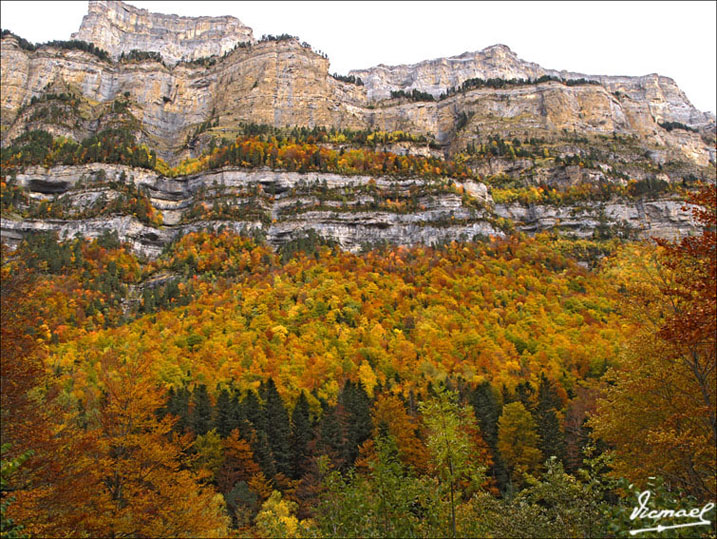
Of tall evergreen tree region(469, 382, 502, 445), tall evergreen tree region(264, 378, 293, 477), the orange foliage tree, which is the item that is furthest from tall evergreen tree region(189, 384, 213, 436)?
the orange foliage tree

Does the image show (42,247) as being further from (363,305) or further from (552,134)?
(552,134)

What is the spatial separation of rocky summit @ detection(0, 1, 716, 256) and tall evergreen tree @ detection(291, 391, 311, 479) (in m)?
60.9

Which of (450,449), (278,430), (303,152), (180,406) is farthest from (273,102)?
(450,449)

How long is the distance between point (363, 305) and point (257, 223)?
137 feet

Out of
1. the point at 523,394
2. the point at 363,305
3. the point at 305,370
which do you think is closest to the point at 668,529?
the point at 523,394

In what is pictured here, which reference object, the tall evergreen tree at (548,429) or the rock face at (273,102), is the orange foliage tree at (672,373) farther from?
the rock face at (273,102)

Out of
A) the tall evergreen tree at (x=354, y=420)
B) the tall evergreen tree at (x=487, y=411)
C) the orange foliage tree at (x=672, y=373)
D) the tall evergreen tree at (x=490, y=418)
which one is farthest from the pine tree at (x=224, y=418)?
the orange foliage tree at (x=672, y=373)

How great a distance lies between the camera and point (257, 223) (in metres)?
107

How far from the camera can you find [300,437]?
4619 cm

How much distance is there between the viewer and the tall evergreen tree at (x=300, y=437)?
145ft

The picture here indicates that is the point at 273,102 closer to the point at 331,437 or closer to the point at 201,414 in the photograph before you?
the point at 201,414

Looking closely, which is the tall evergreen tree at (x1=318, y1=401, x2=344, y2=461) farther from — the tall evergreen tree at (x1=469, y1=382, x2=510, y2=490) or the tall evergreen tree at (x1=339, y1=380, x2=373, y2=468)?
the tall evergreen tree at (x1=469, y1=382, x2=510, y2=490)

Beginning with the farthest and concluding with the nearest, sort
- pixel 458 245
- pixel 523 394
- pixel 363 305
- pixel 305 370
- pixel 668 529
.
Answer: pixel 458 245, pixel 363 305, pixel 305 370, pixel 523 394, pixel 668 529

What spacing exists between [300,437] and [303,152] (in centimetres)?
9189
